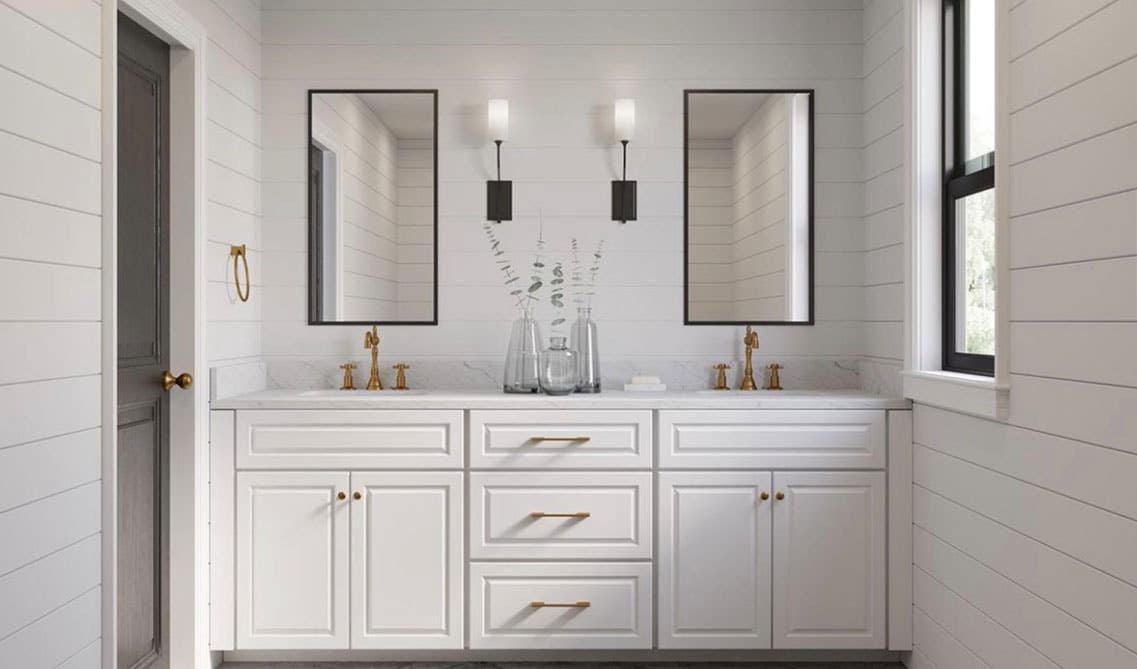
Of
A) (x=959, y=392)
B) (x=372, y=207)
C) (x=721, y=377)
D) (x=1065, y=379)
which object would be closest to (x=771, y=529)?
(x=721, y=377)

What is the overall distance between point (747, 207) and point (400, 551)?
5.68ft

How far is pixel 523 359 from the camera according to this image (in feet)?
9.89

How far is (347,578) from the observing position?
2.79 meters

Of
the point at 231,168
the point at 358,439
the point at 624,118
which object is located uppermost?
the point at 624,118

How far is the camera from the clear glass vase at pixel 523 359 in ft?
9.82

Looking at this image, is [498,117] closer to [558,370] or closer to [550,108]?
[550,108]

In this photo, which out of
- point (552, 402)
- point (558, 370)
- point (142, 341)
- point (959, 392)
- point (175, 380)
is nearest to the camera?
point (959, 392)

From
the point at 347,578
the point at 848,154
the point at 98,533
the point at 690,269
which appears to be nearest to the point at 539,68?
the point at 690,269

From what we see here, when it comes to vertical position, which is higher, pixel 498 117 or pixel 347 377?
pixel 498 117

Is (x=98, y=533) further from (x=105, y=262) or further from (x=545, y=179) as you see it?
(x=545, y=179)

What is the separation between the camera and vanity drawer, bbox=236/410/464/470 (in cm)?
279

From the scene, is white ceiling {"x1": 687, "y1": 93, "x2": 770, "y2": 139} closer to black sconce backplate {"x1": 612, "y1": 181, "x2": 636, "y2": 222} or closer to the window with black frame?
black sconce backplate {"x1": 612, "y1": 181, "x2": 636, "y2": 222}

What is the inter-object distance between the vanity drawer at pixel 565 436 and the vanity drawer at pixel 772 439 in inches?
3.4

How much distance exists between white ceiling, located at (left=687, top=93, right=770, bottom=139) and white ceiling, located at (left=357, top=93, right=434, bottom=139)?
98 cm
